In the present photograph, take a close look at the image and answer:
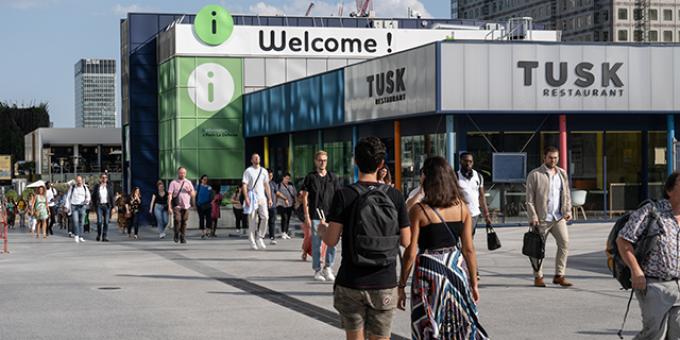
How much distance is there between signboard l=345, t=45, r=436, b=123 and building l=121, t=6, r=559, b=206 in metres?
12.8

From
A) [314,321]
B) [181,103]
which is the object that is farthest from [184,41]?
[314,321]

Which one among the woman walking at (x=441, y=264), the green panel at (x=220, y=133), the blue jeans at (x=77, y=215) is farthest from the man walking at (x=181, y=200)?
the green panel at (x=220, y=133)

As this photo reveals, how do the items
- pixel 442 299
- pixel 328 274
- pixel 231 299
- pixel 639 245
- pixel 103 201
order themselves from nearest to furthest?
pixel 442 299 < pixel 639 245 < pixel 231 299 < pixel 328 274 < pixel 103 201

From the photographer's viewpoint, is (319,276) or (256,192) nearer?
(319,276)

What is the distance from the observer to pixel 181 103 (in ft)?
142

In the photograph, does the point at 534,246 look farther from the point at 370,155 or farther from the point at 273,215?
the point at 273,215

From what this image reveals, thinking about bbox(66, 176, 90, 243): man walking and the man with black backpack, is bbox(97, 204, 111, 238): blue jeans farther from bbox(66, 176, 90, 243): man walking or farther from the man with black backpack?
the man with black backpack

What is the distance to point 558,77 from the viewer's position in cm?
2667

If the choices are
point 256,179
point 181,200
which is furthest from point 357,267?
point 181,200

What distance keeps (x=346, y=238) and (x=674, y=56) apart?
72.9 feet

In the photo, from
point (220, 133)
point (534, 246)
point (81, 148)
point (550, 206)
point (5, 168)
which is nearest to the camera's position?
point (534, 246)

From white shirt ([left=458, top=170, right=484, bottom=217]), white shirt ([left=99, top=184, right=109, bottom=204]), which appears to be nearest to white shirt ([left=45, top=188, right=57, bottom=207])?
white shirt ([left=99, top=184, right=109, bottom=204])

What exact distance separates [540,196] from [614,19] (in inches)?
4476

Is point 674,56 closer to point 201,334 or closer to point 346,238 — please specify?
point 201,334
